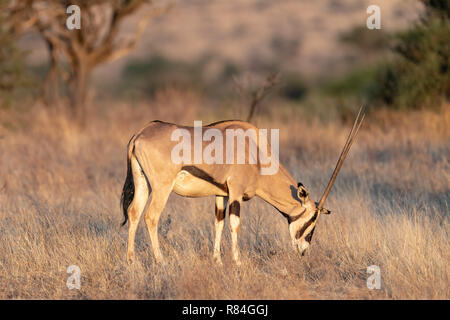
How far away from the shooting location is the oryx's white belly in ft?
19.6

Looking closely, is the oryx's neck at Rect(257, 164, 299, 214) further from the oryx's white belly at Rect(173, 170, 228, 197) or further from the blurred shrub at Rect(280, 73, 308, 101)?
the blurred shrub at Rect(280, 73, 308, 101)

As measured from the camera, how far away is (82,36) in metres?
17.1

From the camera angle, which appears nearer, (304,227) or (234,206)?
(234,206)

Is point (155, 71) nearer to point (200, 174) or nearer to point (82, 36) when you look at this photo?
point (82, 36)

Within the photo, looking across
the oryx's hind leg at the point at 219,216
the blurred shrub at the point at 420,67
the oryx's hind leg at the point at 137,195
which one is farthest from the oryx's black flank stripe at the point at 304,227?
the blurred shrub at the point at 420,67

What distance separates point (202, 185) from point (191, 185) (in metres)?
0.11

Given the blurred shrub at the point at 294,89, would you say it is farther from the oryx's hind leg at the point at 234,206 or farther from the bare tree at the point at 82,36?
the oryx's hind leg at the point at 234,206

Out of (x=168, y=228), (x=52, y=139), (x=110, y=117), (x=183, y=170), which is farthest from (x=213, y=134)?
(x=110, y=117)

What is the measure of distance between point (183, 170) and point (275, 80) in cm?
571

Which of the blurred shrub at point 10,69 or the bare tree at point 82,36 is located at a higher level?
the bare tree at point 82,36

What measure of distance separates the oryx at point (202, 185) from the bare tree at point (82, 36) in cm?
1105

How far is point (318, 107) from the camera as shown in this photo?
20.7 metres

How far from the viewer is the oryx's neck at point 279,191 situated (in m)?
6.31

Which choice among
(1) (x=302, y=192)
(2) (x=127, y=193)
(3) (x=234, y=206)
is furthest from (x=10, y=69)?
(1) (x=302, y=192)
